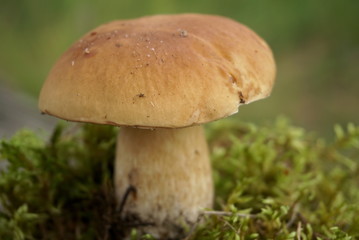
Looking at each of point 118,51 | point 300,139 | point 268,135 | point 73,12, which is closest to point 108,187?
point 118,51

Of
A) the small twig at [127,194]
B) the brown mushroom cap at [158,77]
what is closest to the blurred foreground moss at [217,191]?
the small twig at [127,194]

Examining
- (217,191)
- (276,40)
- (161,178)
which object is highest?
(276,40)

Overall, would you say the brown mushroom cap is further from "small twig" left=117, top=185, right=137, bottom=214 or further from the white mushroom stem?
"small twig" left=117, top=185, right=137, bottom=214

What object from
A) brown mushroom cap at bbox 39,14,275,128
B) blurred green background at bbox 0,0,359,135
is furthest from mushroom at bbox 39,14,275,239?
blurred green background at bbox 0,0,359,135

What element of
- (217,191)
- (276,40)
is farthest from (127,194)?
(276,40)

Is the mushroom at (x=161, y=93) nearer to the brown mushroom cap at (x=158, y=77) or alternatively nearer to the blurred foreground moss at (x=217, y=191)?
the brown mushroom cap at (x=158, y=77)

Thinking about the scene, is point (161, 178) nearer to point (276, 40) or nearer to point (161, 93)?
point (161, 93)

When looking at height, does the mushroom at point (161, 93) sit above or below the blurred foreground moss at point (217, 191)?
above
